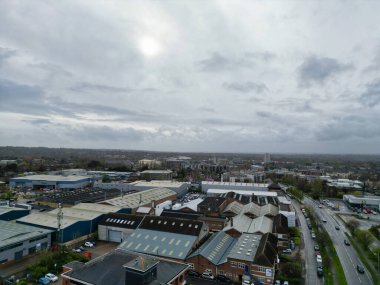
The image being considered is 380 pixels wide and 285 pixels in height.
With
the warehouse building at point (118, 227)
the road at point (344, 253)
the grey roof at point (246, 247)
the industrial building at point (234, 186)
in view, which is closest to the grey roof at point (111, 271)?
the grey roof at point (246, 247)

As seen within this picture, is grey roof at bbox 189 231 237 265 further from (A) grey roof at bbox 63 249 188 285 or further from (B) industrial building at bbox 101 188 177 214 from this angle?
(B) industrial building at bbox 101 188 177 214

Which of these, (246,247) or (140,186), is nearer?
(246,247)

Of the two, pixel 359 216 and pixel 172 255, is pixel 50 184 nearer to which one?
pixel 172 255

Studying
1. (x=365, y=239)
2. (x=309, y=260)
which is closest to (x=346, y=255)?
(x=365, y=239)

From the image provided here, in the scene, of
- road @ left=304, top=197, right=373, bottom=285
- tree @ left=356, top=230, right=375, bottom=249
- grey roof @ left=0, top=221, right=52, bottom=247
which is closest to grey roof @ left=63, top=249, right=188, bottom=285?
grey roof @ left=0, top=221, right=52, bottom=247

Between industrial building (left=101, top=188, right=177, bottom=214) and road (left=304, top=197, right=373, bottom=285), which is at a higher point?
industrial building (left=101, top=188, right=177, bottom=214)

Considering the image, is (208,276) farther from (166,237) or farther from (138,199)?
(138,199)
